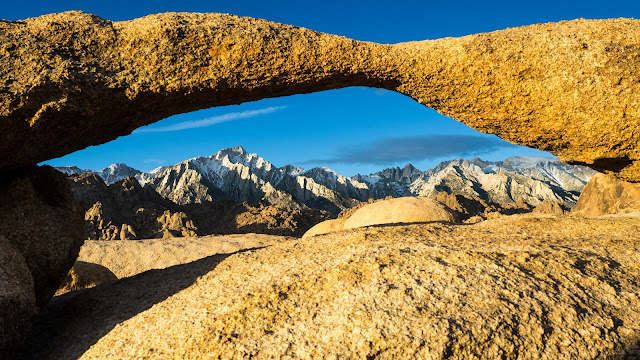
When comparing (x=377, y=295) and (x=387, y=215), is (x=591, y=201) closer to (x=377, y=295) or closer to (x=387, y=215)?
(x=387, y=215)

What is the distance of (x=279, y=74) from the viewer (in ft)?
19.2

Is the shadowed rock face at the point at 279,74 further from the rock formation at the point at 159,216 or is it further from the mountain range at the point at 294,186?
the mountain range at the point at 294,186

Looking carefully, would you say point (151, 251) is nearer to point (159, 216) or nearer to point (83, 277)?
point (83, 277)

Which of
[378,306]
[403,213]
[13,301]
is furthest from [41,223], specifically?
[403,213]

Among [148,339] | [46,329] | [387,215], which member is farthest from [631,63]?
[387,215]

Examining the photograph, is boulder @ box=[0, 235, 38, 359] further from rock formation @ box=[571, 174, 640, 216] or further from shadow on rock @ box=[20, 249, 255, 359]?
rock formation @ box=[571, 174, 640, 216]

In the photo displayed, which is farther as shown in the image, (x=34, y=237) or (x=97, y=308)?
(x=97, y=308)

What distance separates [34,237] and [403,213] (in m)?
12.2

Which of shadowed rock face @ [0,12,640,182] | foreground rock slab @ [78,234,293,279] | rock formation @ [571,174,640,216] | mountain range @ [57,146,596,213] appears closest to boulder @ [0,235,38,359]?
shadowed rock face @ [0,12,640,182]

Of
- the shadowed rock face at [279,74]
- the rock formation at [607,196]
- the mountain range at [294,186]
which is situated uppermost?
the shadowed rock face at [279,74]

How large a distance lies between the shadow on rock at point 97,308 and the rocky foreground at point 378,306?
0.02 m

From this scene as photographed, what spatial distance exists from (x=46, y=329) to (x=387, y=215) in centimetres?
1205

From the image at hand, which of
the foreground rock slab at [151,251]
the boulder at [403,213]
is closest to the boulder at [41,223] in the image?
the foreground rock slab at [151,251]

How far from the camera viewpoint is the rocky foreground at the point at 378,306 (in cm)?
379
